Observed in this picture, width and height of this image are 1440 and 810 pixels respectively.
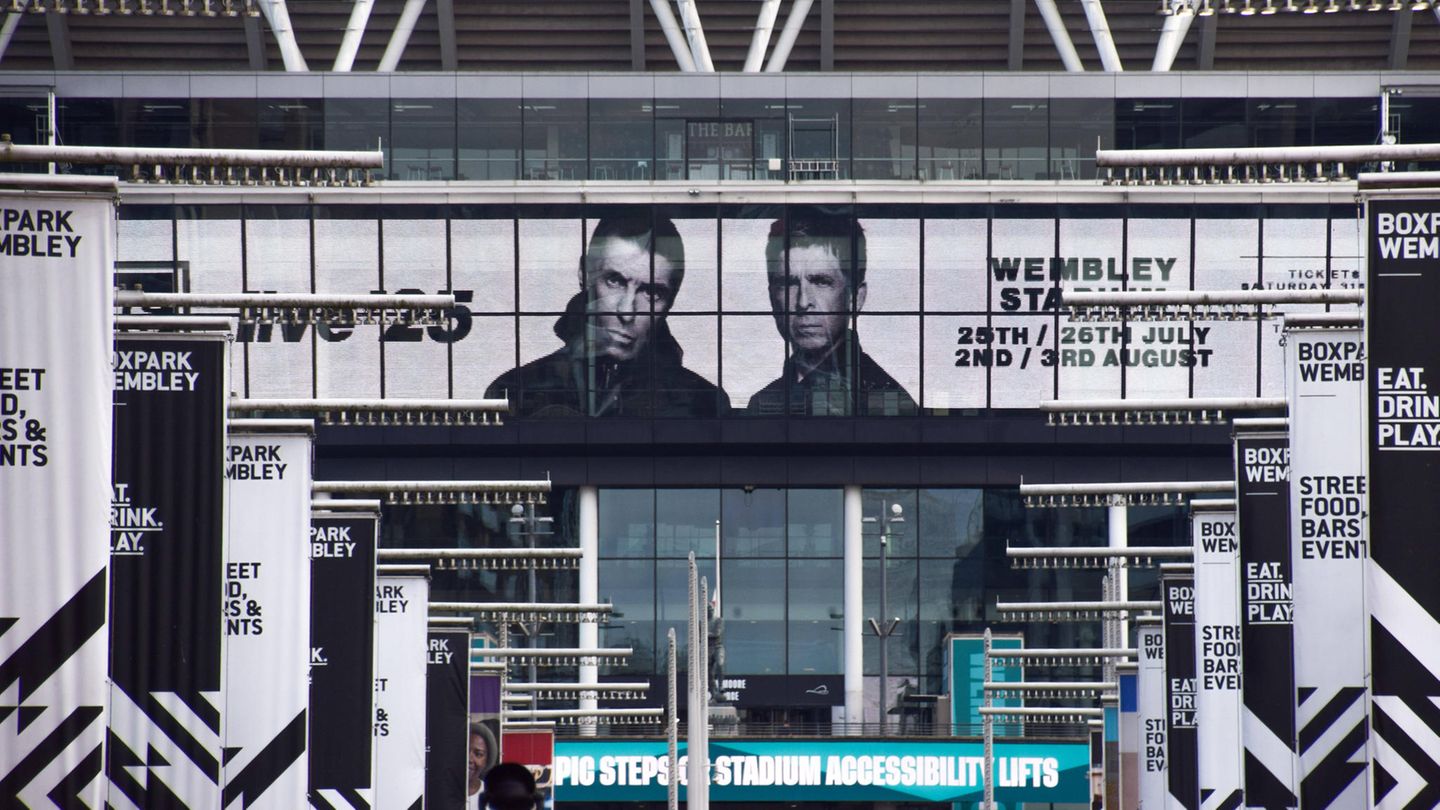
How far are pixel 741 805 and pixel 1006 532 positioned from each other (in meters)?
10.7

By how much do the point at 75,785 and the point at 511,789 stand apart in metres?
8.78

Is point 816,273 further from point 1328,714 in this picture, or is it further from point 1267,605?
point 1328,714

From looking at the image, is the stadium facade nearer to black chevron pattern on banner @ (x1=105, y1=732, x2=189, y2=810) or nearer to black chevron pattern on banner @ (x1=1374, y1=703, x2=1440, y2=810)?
black chevron pattern on banner @ (x1=105, y1=732, x2=189, y2=810)

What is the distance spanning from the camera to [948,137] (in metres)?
67.3

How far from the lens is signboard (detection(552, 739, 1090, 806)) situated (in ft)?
220

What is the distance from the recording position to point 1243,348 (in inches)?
2601

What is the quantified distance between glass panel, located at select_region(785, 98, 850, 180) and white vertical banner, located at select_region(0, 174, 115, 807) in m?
51.5

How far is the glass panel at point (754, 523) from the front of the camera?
7006 centimetres

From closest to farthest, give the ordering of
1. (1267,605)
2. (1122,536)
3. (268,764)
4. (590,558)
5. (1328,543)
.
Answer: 1. (1328,543)
2. (268,764)
3. (1267,605)
4. (1122,536)
5. (590,558)

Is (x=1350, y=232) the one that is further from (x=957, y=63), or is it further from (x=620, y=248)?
(x=620, y=248)

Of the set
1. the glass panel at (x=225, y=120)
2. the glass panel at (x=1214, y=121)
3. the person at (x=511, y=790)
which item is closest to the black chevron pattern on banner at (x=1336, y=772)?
the person at (x=511, y=790)

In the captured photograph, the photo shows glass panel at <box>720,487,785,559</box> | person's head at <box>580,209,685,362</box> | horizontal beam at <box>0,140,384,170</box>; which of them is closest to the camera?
horizontal beam at <box>0,140,384,170</box>

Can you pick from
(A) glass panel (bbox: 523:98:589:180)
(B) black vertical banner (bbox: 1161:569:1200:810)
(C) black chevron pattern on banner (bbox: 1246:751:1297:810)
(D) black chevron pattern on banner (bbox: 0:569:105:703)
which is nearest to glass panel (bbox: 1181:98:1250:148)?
(A) glass panel (bbox: 523:98:589:180)

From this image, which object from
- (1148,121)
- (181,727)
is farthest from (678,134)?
(181,727)
